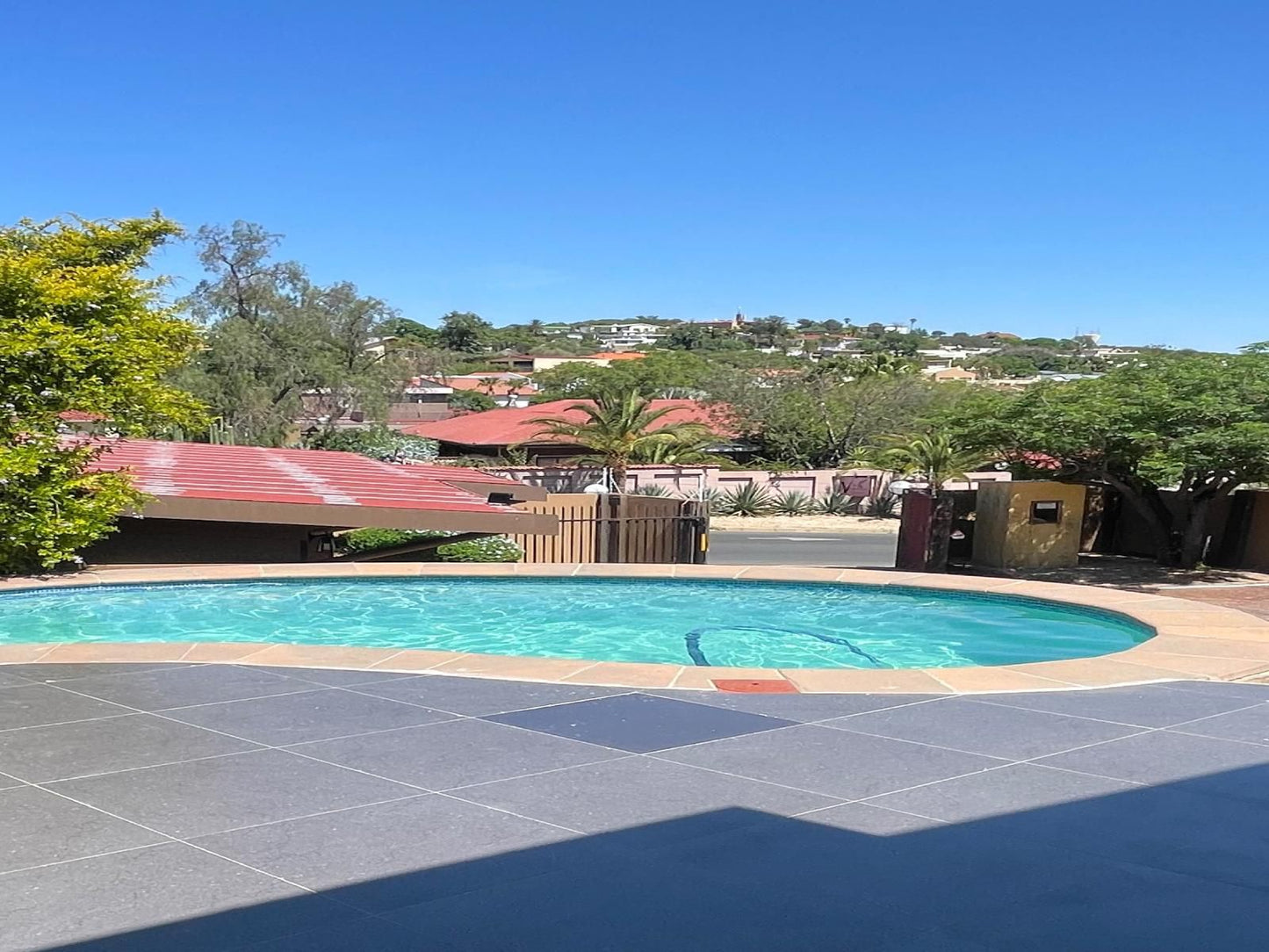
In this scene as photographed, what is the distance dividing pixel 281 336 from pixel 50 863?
41.3 m

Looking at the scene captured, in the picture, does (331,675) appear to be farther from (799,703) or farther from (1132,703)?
(1132,703)

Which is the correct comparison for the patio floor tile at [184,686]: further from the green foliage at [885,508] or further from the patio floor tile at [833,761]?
the green foliage at [885,508]

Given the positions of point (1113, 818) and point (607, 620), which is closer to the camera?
point (1113, 818)

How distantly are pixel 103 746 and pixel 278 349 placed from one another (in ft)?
128

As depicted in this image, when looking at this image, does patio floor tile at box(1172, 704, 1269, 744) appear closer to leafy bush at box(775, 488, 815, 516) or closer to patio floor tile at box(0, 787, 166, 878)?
patio floor tile at box(0, 787, 166, 878)

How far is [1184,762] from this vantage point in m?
6.66

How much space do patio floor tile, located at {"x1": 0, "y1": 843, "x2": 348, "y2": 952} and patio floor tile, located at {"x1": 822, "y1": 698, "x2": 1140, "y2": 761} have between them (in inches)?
152

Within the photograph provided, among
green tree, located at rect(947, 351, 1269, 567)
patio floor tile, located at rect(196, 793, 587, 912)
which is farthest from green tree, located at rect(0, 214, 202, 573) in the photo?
green tree, located at rect(947, 351, 1269, 567)

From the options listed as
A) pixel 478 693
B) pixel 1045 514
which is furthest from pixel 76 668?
pixel 1045 514

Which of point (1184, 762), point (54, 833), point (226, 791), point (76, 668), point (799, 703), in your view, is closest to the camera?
point (54, 833)

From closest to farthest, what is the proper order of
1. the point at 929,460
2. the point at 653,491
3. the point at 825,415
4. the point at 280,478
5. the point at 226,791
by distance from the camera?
the point at 226,791
the point at 280,478
the point at 929,460
the point at 653,491
the point at 825,415

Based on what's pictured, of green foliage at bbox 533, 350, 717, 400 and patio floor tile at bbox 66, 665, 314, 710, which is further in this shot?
green foliage at bbox 533, 350, 717, 400

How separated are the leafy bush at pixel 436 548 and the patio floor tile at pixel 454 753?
14.1 meters

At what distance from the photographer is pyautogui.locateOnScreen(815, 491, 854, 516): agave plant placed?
135 feet
